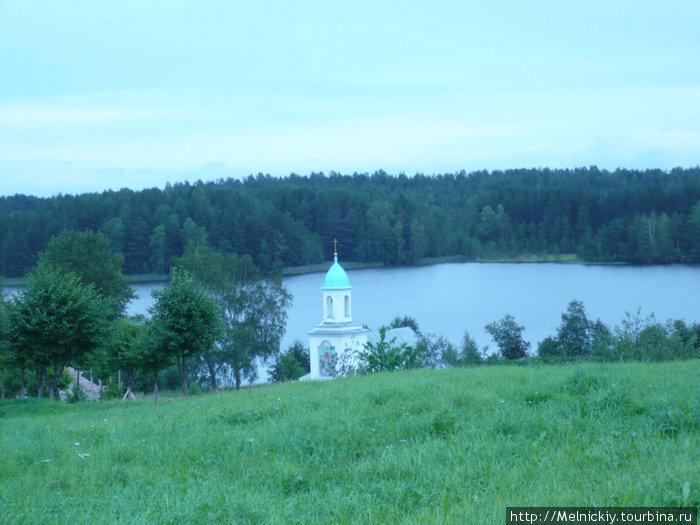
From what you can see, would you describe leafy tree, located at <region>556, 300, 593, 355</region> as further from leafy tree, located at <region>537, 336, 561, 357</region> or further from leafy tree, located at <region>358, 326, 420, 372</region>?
leafy tree, located at <region>358, 326, 420, 372</region>

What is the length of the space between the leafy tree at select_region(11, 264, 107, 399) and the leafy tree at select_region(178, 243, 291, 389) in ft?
55.0

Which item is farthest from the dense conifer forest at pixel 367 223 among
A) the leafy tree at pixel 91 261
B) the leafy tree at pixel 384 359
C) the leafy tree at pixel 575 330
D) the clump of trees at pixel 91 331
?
the leafy tree at pixel 384 359

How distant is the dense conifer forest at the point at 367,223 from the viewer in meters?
68.4

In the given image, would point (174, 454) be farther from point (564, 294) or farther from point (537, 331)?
point (564, 294)

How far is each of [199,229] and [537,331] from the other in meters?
37.5

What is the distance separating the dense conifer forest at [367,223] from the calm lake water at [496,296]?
4.47 meters

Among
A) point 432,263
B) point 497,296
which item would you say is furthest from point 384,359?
point 432,263

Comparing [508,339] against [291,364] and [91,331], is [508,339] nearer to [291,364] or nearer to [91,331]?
[291,364]

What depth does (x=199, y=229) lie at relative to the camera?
224 feet

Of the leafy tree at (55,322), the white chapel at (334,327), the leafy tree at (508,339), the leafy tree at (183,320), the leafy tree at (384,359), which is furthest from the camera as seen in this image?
the white chapel at (334,327)

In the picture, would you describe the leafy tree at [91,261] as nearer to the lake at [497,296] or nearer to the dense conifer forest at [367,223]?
the lake at [497,296]

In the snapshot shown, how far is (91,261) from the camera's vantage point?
3950 centimetres

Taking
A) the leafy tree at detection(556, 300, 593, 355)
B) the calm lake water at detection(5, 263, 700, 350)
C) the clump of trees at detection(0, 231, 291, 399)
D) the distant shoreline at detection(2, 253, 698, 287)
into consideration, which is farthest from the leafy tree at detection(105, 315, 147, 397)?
the distant shoreline at detection(2, 253, 698, 287)

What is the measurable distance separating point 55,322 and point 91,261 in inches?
850
